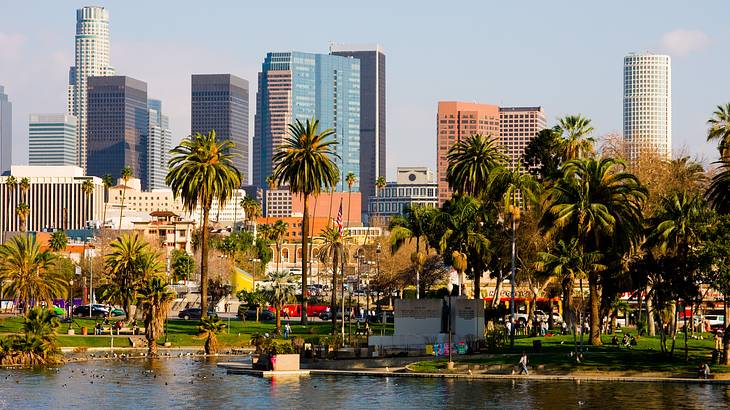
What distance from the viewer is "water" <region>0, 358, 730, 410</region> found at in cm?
7169

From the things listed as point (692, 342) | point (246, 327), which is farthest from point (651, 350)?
point (246, 327)

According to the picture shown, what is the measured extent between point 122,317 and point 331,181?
32761mm

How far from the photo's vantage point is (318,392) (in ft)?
255

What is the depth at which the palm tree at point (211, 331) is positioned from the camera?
109 m

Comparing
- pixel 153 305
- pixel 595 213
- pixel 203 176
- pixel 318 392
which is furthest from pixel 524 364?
pixel 203 176

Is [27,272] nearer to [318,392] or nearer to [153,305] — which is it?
[153,305]

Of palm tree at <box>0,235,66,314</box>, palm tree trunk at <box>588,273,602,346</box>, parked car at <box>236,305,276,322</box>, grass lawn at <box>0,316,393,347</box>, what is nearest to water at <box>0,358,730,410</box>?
palm tree trunk at <box>588,273,602,346</box>

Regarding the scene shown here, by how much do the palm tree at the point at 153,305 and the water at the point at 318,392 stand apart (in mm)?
15340

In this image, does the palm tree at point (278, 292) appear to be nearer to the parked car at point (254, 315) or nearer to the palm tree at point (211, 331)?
the parked car at point (254, 315)

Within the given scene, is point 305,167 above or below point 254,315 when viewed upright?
above

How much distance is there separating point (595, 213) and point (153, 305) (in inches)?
1490

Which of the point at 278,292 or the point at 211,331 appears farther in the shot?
the point at 278,292

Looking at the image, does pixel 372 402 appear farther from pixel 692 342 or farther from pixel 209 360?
pixel 692 342

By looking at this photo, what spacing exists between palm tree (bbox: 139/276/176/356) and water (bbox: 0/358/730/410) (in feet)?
50.3
